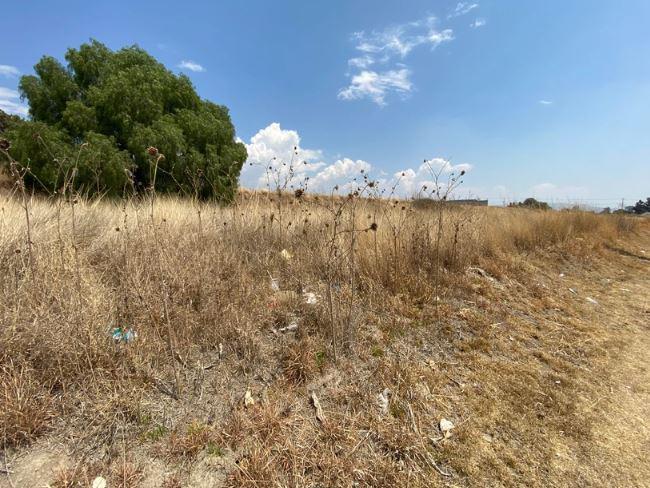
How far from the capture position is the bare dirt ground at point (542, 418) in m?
1.57

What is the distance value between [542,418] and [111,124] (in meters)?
10.1

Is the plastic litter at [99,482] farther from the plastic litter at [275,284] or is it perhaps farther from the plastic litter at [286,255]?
the plastic litter at [286,255]

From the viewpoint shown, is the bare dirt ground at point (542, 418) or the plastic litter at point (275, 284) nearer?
the bare dirt ground at point (542, 418)

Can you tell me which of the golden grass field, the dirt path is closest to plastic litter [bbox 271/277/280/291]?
the golden grass field

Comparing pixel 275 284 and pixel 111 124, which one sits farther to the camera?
pixel 111 124

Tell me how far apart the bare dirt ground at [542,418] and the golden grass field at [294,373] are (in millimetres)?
12

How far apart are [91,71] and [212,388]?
10177 millimetres

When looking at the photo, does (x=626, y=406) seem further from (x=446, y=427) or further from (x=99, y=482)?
(x=99, y=482)

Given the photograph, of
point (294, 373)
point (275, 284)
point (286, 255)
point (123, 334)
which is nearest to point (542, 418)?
point (294, 373)

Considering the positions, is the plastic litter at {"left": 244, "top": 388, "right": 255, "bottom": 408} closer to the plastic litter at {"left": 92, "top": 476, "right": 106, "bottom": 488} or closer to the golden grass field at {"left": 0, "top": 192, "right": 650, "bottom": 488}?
the golden grass field at {"left": 0, "top": 192, "right": 650, "bottom": 488}

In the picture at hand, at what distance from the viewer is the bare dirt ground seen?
5.16 feet

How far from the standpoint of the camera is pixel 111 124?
812 centimetres

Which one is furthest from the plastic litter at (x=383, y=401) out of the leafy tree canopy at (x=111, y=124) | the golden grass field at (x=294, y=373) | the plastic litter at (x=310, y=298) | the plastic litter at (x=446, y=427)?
the leafy tree canopy at (x=111, y=124)

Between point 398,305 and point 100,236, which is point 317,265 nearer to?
point 398,305
